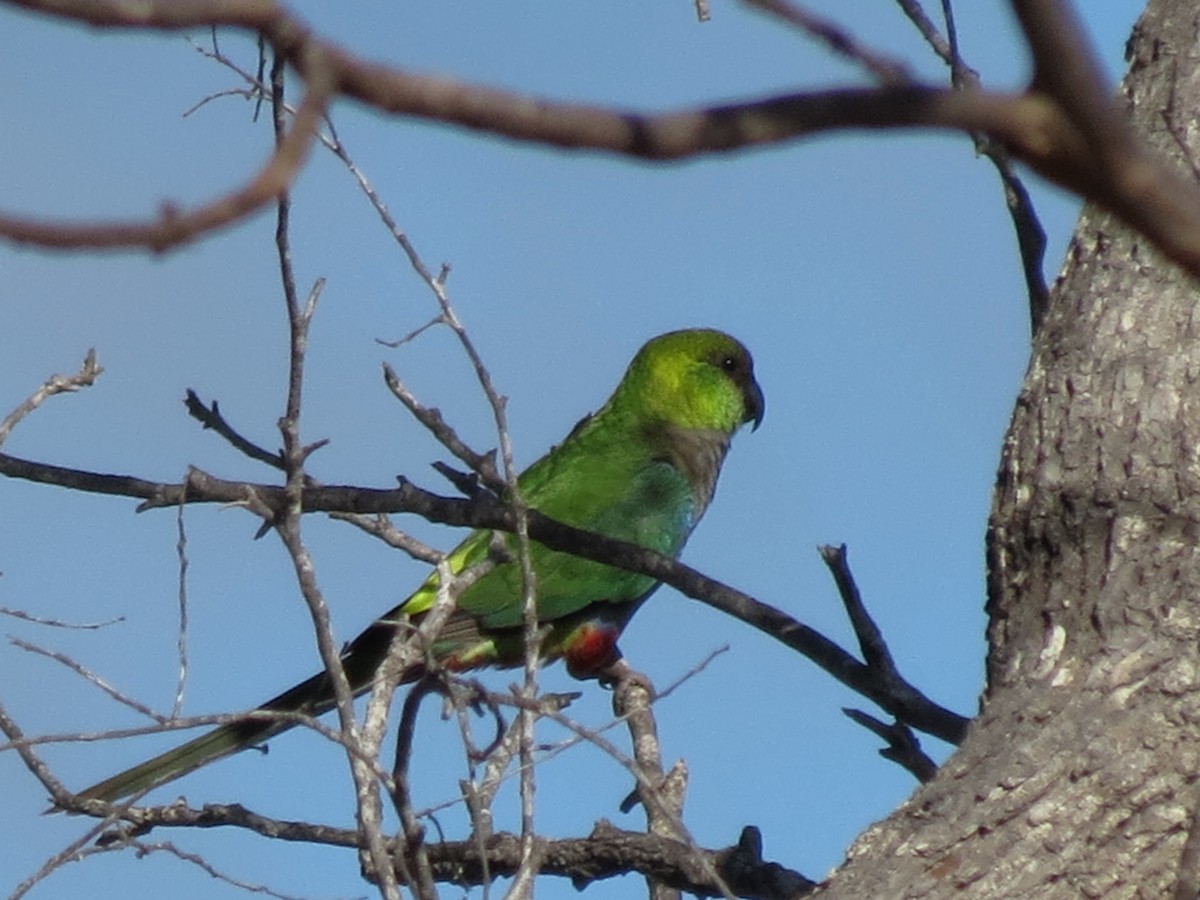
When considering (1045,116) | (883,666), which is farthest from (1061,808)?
(1045,116)

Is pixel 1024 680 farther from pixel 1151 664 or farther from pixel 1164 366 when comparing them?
pixel 1164 366

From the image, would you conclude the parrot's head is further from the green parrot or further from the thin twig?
the thin twig

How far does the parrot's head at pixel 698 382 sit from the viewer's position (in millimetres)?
7633

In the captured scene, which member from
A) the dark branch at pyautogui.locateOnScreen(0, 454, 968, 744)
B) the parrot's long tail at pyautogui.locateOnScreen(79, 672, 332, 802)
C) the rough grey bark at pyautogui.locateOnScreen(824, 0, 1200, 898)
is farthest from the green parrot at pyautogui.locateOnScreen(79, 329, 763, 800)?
the rough grey bark at pyautogui.locateOnScreen(824, 0, 1200, 898)

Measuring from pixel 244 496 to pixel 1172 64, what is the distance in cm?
198

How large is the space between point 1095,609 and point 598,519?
14.1ft

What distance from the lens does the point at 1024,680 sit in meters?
2.70

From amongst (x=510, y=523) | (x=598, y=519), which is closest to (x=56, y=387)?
(x=510, y=523)

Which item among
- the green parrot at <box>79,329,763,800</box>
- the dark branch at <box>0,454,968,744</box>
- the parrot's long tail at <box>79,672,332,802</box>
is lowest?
the dark branch at <box>0,454,968,744</box>

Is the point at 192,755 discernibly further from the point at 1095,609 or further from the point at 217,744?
the point at 1095,609

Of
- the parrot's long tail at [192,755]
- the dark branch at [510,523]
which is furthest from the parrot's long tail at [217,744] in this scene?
the dark branch at [510,523]

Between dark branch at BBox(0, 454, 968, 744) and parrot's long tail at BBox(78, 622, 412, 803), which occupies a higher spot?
parrot's long tail at BBox(78, 622, 412, 803)

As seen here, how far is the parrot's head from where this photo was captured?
763cm

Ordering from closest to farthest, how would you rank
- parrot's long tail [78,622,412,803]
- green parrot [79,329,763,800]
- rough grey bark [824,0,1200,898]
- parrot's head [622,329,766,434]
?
rough grey bark [824,0,1200,898] → parrot's long tail [78,622,412,803] → green parrot [79,329,763,800] → parrot's head [622,329,766,434]
